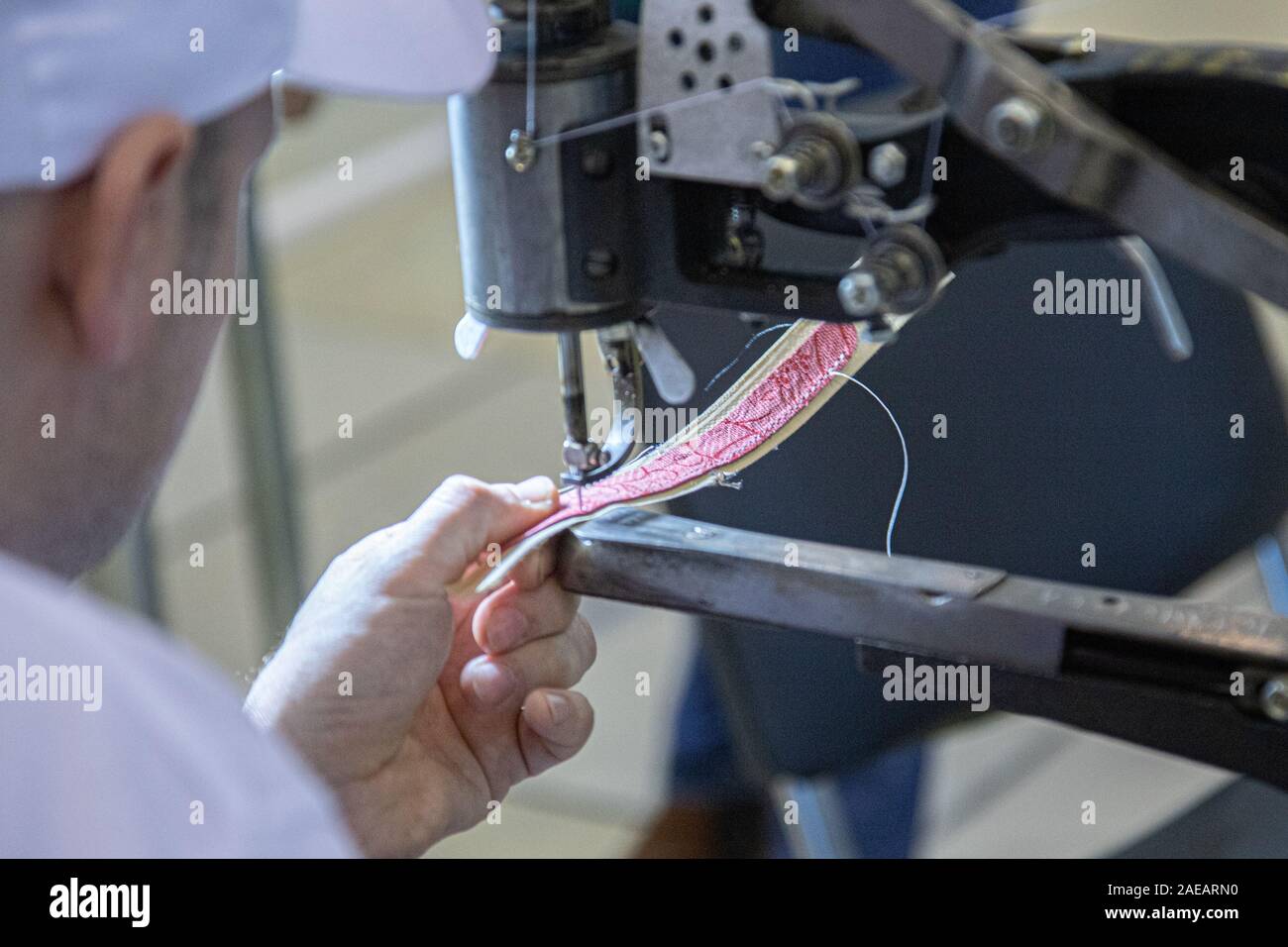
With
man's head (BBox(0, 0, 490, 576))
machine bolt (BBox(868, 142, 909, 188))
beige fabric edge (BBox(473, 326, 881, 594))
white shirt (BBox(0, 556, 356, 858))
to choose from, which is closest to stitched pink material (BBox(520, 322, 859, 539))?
beige fabric edge (BBox(473, 326, 881, 594))

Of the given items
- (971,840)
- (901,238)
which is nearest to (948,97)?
(901,238)

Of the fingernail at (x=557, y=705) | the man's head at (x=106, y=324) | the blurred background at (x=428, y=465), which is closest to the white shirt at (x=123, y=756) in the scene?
the man's head at (x=106, y=324)

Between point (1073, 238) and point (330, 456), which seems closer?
point (1073, 238)

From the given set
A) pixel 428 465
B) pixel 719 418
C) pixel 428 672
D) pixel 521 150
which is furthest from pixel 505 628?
pixel 428 465

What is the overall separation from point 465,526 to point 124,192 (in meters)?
0.36

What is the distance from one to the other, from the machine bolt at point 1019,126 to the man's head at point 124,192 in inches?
7.6

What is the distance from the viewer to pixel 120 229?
522 millimetres

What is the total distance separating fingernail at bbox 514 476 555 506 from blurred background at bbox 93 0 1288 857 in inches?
13.6

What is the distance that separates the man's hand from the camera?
832 mm

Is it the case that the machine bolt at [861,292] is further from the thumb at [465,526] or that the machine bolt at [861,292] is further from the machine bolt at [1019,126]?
the thumb at [465,526]

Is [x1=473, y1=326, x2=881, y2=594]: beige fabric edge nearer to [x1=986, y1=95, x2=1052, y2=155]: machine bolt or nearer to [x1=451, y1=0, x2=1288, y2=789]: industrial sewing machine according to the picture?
[x1=451, y1=0, x2=1288, y2=789]: industrial sewing machine

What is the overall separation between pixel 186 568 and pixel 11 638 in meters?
2.06

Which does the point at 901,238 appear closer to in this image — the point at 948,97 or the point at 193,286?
the point at 948,97
